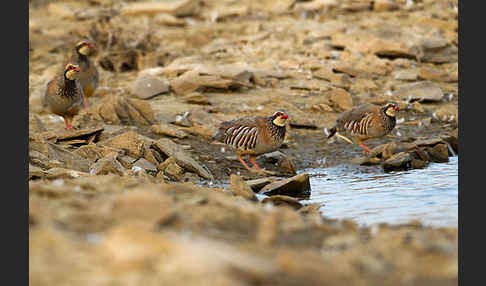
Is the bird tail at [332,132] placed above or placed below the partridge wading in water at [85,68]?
below

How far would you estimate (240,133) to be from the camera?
948cm

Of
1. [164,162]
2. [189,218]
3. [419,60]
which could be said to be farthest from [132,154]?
[419,60]

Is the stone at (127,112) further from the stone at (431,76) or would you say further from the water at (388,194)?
the stone at (431,76)

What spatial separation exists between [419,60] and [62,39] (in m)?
8.00

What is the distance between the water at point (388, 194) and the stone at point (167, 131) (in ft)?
6.30

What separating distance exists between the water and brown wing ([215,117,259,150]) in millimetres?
923

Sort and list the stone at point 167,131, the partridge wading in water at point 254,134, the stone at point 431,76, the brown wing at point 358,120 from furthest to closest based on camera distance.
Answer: the stone at point 431,76
the brown wing at point 358,120
the stone at point 167,131
the partridge wading in water at point 254,134

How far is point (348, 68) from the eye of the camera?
1400 centimetres

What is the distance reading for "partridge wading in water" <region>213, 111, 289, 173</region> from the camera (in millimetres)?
9359

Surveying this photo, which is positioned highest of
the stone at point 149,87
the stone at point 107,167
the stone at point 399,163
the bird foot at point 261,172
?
the stone at point 149,87

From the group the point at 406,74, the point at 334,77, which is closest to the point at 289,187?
the point at 334,77

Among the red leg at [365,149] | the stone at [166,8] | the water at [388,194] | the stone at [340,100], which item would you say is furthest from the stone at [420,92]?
the stone at [166,8]

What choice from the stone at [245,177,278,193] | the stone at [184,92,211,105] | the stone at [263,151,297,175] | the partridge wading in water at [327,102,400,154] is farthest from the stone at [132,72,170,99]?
the stone at [245,177,278,193]

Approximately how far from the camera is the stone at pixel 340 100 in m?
12.4
